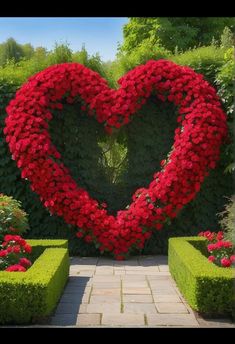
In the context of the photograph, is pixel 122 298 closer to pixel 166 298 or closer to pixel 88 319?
pixel 166 298

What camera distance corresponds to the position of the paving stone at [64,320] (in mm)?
4125

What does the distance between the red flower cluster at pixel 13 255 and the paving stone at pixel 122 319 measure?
3.42ft

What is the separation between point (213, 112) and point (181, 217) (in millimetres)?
1561

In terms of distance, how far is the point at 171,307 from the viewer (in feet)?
15.0

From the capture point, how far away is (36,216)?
757cm

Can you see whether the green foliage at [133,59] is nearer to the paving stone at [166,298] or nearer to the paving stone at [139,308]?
the paving stone at [166,298]

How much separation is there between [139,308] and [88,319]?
53 cm

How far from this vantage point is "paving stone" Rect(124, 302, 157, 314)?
4.41 metres

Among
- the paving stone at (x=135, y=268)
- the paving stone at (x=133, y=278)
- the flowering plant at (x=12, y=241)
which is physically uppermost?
the flowering plant at (x=12, y=241)

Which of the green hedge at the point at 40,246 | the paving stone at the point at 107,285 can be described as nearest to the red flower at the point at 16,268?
the paving stone at the point at 107,285

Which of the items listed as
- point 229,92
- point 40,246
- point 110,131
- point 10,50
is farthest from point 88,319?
point 10,50

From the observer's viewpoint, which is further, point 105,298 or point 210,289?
point 105,298
